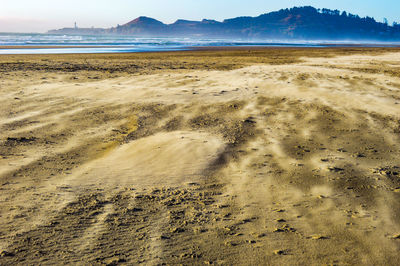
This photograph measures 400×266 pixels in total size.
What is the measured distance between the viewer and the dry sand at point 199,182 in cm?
187

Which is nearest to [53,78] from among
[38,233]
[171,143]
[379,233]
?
[171,143]

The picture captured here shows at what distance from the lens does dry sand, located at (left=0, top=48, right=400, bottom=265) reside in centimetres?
187

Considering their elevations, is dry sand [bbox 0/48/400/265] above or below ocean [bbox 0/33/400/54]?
below

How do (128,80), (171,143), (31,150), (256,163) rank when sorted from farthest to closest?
(128,80)
(171,143)
(31,150)
(256,163)

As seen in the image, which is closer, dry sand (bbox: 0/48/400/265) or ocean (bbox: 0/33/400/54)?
dry sand (bbox: 0/48/400/265)

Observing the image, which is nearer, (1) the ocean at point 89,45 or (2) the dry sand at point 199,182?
(2) the dry sand at point 199,182

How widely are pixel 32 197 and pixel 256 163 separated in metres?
2.04

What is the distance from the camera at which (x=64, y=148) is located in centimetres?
344

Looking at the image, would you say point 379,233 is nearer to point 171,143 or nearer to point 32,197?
point 171,143

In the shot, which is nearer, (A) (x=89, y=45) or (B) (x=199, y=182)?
(B) (x=199, y=182)

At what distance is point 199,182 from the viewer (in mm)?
2723

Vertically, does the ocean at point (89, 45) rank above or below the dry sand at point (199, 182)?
above

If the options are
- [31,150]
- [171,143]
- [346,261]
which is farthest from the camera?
[171,143]

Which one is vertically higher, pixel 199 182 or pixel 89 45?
pixel 89 45
